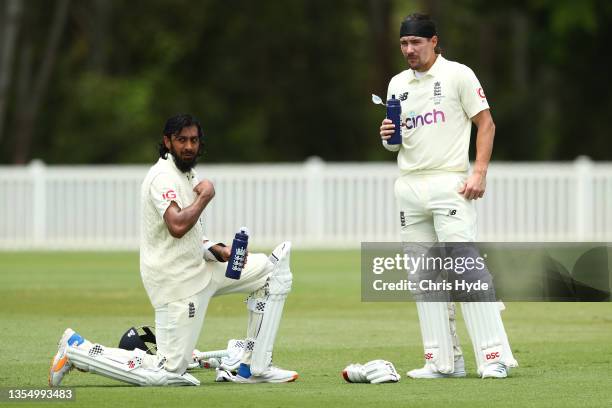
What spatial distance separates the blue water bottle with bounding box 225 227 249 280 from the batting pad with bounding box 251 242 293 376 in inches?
13.6

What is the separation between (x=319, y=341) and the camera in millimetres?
11953

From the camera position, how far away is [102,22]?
39.5 m

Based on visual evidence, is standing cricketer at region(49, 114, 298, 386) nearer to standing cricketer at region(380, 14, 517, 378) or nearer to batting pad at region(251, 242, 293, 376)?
batting pad at region(251, 242, 293, 376)

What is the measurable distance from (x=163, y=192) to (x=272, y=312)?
1062 mm

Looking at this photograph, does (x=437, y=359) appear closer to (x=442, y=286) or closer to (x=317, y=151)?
(x=442, y=286)

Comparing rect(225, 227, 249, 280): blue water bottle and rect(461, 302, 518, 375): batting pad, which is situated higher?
rect(225, 227, 249, 280): blue water bottle

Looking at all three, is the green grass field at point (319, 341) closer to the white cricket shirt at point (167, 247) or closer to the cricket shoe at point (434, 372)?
the cricket shoe at point (434, 372)

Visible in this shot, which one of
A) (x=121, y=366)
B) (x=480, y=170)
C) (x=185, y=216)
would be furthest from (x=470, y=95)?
(x=121, y=366)

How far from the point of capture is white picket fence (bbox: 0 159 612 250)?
24500 millimetres

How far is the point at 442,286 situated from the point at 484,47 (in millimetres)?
43022

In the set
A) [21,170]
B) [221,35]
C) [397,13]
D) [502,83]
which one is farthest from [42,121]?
[397,13]

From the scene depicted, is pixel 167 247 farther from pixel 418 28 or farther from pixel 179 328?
pixel 418 28

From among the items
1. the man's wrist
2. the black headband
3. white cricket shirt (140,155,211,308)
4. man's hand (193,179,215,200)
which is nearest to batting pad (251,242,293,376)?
white cricket shirt (140,155,211,308)

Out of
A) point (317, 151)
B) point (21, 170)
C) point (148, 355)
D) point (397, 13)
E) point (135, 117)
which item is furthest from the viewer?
point (397, 13)
